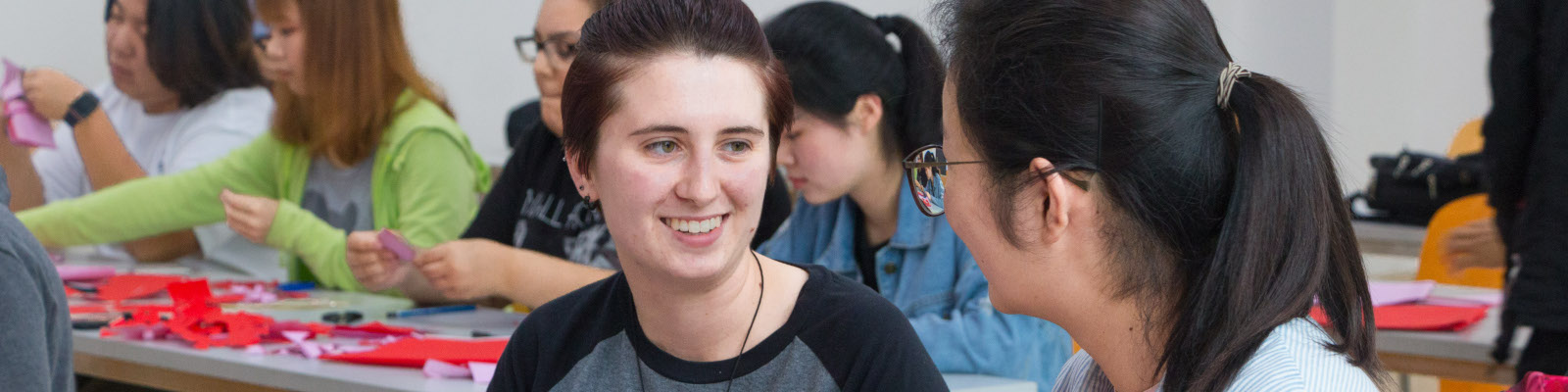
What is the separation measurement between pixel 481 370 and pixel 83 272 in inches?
60.2

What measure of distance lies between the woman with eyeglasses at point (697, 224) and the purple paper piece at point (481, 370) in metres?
0.38

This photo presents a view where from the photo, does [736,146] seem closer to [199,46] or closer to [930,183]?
[930,183]

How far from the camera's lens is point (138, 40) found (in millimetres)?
3557

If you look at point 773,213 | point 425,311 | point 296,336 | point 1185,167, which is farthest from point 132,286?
point 1185,167

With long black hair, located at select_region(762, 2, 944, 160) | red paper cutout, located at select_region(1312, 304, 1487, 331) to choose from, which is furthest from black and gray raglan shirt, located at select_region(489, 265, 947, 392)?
red paper cutout, located at select_region(1312, 304, 1487, 331)

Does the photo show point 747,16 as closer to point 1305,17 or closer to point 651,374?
point 651,374

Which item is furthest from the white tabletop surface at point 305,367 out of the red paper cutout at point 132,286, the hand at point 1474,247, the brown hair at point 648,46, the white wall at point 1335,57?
the white wall at point 1335,57

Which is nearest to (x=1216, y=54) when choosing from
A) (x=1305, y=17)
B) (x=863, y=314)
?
(x=863, y=314)

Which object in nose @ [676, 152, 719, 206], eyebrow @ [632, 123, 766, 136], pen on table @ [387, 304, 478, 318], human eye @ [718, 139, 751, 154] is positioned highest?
eyebrow @ [632, 123, 766, 136]

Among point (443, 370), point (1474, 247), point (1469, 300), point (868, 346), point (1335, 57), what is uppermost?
point (868, 346)

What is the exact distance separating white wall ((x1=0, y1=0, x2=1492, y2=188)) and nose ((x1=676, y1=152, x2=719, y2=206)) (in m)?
3.70

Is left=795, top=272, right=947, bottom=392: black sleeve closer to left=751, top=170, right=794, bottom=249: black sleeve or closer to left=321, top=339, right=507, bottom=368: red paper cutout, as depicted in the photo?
left=321, top=339, right=507, bottom=368: red paper cutout

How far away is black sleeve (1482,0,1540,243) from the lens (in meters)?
1.87

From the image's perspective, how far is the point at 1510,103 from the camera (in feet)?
6.31
